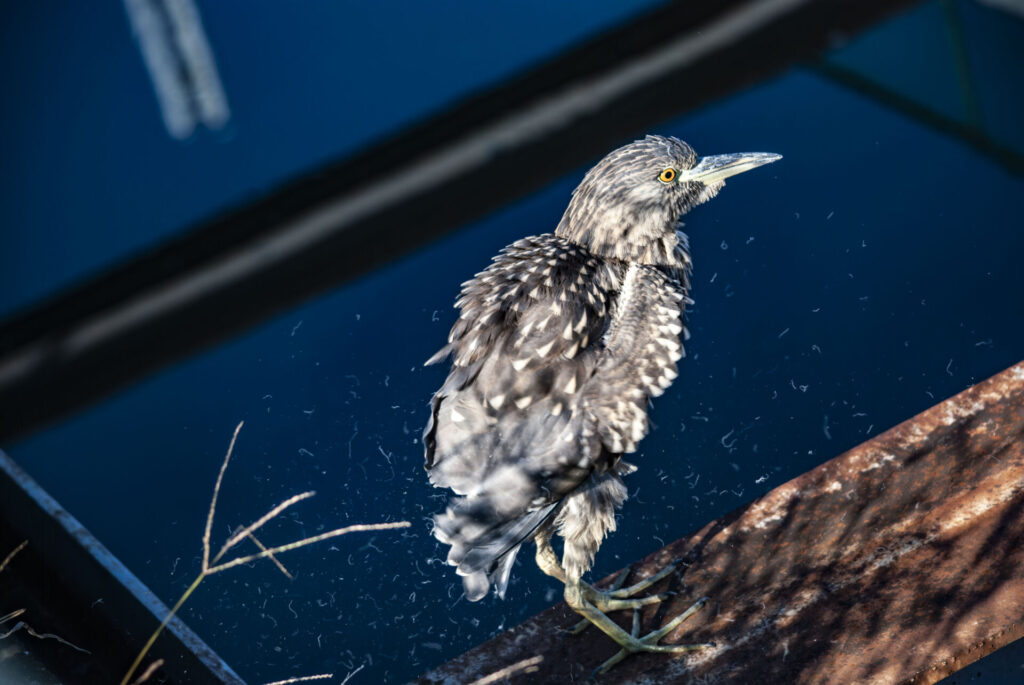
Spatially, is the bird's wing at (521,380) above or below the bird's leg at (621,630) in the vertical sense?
above

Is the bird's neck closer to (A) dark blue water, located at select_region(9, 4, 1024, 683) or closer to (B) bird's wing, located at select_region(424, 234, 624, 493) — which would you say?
(B) bird's wing, located at select_region(424, 234, 624, 493)

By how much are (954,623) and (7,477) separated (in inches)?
90.7

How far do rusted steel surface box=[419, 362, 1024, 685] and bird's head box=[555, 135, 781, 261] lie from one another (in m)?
0.71

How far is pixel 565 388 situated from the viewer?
96.3 inches

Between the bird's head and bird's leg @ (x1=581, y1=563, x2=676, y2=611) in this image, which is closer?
bird's leg @ (x1=581, y1=563, x2=676, y2=611)

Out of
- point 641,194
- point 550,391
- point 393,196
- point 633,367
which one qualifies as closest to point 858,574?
point 633,367

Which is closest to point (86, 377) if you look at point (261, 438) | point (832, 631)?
point (261, 438)

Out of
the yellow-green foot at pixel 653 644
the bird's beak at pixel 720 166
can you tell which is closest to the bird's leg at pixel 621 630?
the yellow-green foot at pixel 653 644

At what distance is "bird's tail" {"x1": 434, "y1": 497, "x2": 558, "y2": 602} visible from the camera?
7.74ft

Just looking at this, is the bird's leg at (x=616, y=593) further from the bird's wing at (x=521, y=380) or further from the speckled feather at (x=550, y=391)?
the bird's wing at (x=521, y=380)

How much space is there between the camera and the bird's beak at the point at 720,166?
2.75 m

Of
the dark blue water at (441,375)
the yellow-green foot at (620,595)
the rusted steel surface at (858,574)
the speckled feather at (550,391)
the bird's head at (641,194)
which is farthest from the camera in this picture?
the dark blue water at (441,375)

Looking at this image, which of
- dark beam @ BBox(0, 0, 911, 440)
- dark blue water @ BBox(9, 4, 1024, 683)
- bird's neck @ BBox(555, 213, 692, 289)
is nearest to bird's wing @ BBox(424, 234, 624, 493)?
bird's neck @ BBox(555, 213, 692, 289)

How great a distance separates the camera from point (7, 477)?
2.79 meters
